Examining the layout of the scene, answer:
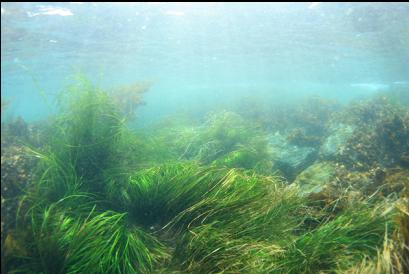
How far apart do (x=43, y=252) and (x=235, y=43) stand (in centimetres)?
2851

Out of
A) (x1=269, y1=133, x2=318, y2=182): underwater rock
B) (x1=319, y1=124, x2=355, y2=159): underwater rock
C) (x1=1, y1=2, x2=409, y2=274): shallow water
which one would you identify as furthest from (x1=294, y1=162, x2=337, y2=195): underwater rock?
(x1=319, y1=124, x2=355, y2=159): underwater rock

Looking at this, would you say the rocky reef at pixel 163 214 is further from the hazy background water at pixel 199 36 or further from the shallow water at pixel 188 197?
the hazy background water at pixel 199 36

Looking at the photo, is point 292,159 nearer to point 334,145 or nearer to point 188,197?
point 334,145

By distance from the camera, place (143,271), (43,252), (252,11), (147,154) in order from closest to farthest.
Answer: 1. (43,252)
2. (143,271)
3. (147,154)
4. (252,11)

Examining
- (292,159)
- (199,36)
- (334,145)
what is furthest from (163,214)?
(199,36)

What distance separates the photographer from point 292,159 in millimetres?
10664

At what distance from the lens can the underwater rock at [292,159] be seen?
32.8ft

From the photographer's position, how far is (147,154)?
7.17 meters

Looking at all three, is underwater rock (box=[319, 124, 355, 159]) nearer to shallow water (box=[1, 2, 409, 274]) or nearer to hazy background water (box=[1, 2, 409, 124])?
shallow water (box=[1, 2, 409, 274])

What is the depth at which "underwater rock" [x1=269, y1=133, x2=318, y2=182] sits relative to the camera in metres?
10.0

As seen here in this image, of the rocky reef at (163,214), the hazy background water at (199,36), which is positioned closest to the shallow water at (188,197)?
the rocky reef at (163,214)

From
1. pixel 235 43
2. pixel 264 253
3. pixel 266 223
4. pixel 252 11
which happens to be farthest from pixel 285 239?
pixel 235 43

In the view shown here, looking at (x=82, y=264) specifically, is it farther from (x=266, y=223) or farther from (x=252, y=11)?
(x=252, y=11)

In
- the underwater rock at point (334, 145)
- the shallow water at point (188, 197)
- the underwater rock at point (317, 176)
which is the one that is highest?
the shallow water at point (188, 197)
